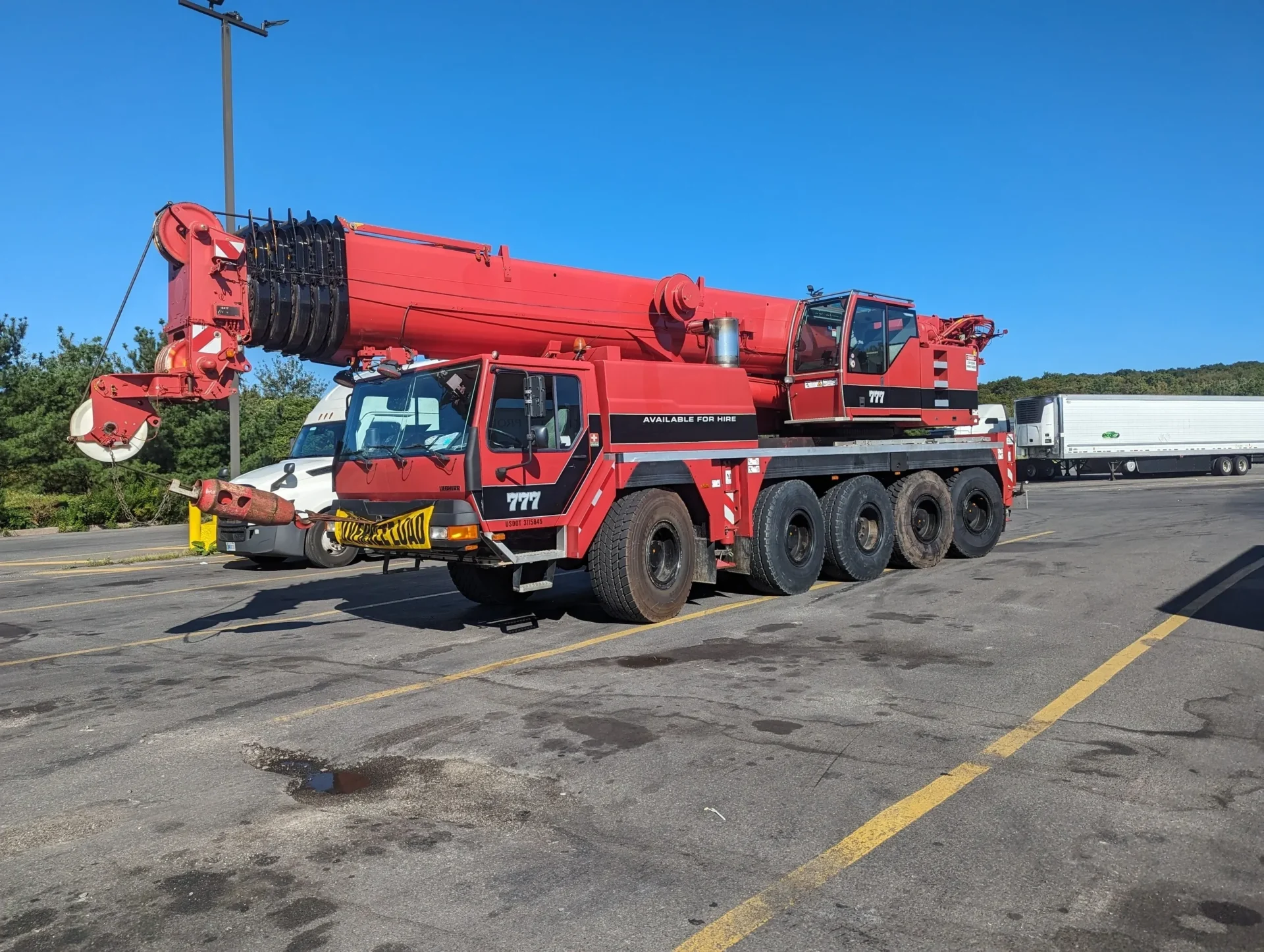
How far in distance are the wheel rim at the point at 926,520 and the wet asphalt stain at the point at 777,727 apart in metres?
7.84

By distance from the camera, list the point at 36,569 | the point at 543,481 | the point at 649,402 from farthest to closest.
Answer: the point at 36,569
the point at 649,402
the point at 543,481

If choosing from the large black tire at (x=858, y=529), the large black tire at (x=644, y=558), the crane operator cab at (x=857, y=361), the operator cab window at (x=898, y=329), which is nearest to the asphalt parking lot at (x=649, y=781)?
the large black tire at (x=644, y=558)

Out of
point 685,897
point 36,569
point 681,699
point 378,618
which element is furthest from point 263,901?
point 36,569

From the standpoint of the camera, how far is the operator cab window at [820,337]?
1159 cm

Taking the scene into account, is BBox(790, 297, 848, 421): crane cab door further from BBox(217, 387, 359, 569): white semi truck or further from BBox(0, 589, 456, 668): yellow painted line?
BBox(217, 387, 359, 569): white semi truck

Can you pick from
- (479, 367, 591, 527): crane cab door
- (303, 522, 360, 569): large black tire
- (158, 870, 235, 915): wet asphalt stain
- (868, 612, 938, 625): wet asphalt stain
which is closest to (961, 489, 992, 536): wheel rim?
(868, 612, 938, 625): wet asphalt stain

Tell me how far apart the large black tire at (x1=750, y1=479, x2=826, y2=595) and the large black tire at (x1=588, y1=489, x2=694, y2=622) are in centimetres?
111

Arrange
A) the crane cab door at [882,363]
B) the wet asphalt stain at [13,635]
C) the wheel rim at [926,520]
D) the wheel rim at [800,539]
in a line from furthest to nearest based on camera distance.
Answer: the wheel rim at [926,520]
the crane cab door at [882,363]
the wheel rim at [800,539]
the wet asphalt stain at [13,635]

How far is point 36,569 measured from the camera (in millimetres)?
16172

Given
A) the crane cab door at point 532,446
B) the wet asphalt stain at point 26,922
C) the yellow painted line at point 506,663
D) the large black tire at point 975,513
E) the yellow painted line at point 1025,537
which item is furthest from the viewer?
the yellow painted line at point 1025,537

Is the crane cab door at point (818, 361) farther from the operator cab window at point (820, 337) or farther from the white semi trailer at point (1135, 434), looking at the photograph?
the white semi trailer at point (1135, 434)

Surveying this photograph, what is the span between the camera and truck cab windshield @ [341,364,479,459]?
26.8ft

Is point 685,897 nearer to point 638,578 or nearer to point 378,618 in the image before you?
point 638,578

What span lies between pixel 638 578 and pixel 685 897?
5.43m
